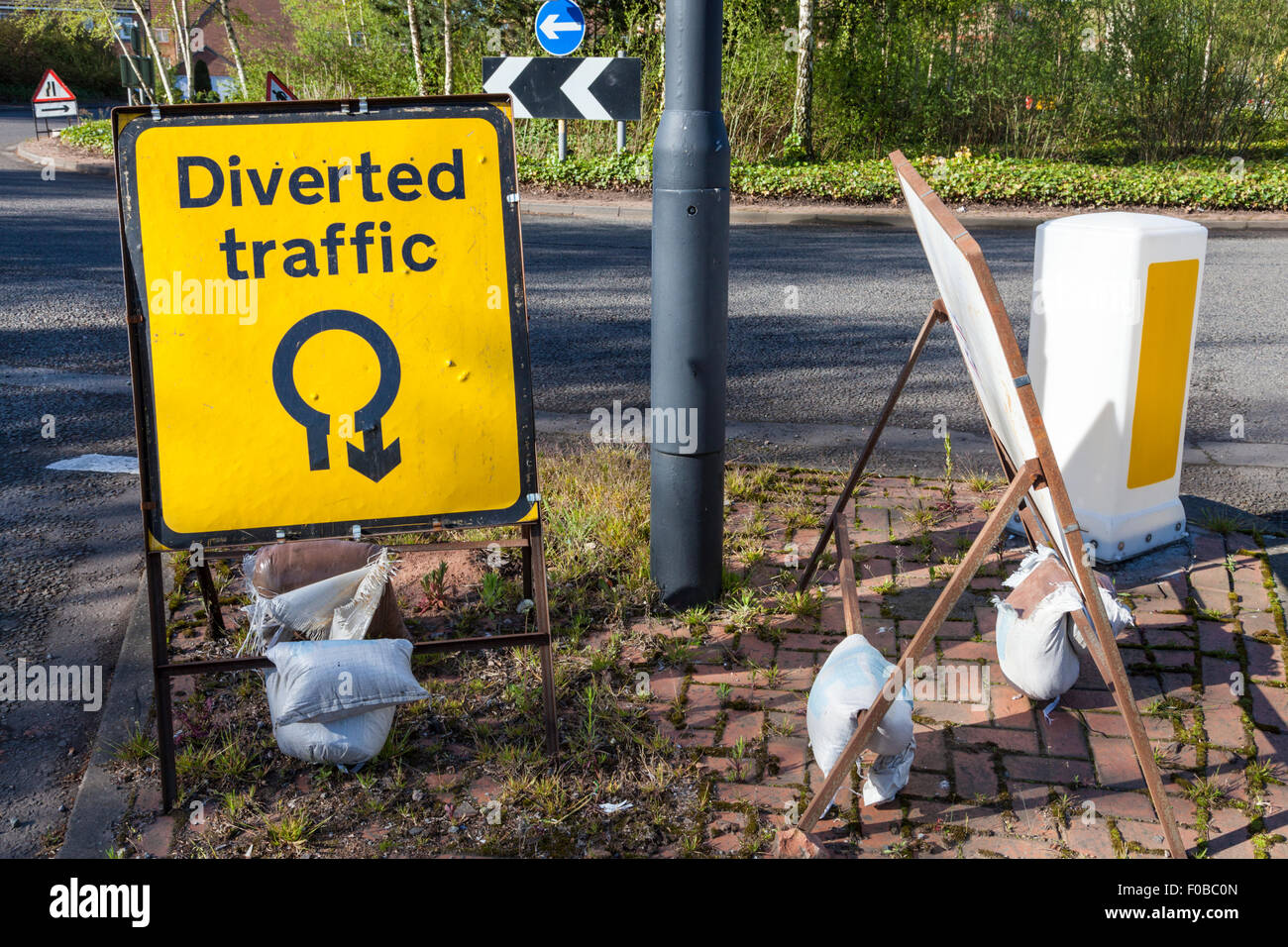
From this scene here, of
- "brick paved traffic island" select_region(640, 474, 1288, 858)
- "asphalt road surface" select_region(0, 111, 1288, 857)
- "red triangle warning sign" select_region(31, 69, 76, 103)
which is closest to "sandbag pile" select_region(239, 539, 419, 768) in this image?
"asphalt road surface" select_region(0, 111, 1288, 857)

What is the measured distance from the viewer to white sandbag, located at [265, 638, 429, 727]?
2.77 m

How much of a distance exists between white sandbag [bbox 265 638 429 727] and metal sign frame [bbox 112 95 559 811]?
0.08m

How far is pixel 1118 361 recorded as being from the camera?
153 inches

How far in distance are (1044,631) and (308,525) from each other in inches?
83.6

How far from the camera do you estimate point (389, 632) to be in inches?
127

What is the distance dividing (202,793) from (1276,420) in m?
5.42

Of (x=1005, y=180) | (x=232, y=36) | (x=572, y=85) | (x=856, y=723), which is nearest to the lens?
(x=856, y=723)

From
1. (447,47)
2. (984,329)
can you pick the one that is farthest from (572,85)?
(447,47)

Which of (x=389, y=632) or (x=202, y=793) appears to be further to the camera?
(x=389, y=632)

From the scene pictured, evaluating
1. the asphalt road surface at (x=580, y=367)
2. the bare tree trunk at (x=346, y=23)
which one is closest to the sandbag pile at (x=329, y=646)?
the asphalt road surface at (x=580, y=367)

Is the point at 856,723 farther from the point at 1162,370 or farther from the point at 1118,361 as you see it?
the point at 1162,370

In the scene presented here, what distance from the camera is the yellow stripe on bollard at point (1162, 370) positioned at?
3.86 metres
